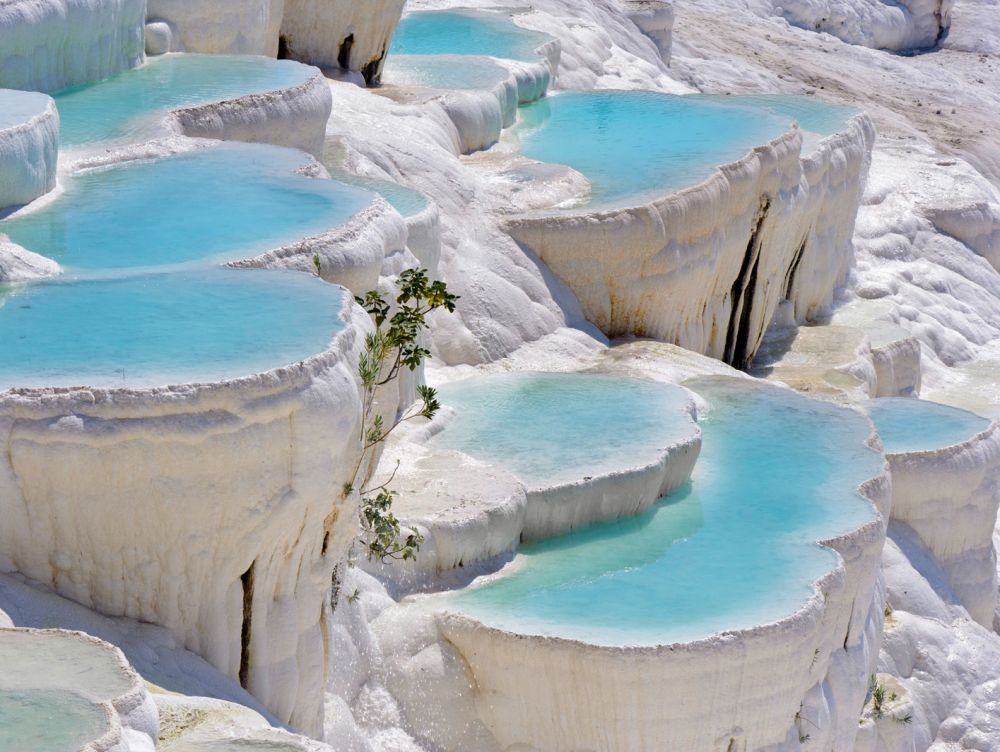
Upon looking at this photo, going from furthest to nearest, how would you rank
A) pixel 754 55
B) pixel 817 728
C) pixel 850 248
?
1. pixel 754 55
2. pixel 850 248
3. pixel 817 728

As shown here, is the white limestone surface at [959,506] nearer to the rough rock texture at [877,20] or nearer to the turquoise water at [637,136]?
the turquoise water at [637,136]

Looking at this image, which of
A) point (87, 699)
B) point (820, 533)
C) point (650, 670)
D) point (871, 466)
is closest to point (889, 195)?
point (871, 466)

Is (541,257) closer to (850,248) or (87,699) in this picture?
(850,248)

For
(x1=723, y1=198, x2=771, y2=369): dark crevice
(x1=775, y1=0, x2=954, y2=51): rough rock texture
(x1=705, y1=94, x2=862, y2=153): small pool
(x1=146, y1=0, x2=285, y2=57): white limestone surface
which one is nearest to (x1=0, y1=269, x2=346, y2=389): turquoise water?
(x1=146, y1=0, x2=285, y2=57): white limestone surface

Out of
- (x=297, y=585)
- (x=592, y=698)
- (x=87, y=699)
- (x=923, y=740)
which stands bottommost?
(x=923, y=740)

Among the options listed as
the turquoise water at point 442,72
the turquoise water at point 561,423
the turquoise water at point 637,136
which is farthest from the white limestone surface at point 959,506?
the turquoise water at point 442,72

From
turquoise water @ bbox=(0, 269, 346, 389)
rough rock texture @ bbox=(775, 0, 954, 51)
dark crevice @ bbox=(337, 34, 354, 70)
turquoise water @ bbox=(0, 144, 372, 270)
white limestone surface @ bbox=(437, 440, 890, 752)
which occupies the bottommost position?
rough rock texture @ bbox=(775, 0, 954, 51)

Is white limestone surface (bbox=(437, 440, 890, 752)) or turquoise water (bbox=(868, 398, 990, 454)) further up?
white limestone surface (bbox=(437, 440, 890, 752))

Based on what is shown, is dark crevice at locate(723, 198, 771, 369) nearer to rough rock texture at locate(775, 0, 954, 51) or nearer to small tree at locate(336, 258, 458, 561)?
small tree at locate(336, 258, 458, 561)
